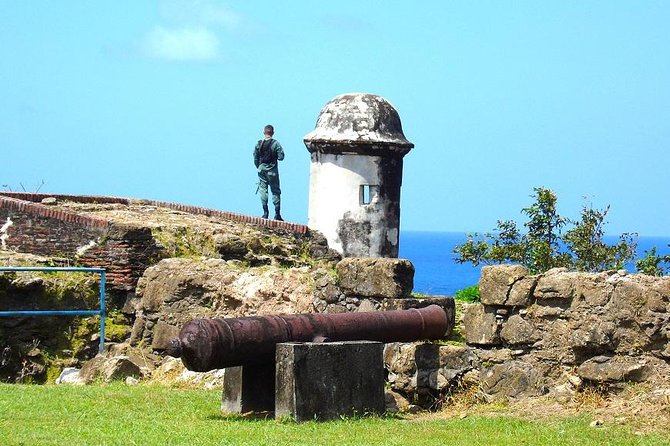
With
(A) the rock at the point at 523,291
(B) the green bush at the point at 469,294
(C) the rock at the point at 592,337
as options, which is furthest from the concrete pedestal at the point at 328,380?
(B) the green bush at the point at 469,294

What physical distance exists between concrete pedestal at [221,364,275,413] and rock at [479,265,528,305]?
7.34ft

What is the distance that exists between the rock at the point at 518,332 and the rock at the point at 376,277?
5.20 feet

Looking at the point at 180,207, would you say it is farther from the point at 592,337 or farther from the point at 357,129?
the point at 592,337

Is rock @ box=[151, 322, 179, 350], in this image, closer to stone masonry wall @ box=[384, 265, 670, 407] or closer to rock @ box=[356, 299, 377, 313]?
rock @ box=[356, 299, 377, 313]

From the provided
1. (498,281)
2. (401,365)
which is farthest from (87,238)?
(498,281)

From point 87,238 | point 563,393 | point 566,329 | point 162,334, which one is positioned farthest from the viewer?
point 87,238

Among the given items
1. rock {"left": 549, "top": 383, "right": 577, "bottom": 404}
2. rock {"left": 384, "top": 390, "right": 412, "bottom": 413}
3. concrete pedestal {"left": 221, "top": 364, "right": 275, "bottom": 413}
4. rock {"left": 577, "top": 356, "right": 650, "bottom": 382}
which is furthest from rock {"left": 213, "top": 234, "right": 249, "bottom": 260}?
rock {"left": 577, "top": 356, "right": 650, "bottom": 382}

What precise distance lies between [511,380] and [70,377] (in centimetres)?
558

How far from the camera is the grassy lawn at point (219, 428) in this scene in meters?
9.77

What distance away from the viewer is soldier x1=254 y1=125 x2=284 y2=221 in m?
21.5

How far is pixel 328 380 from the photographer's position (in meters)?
11.0

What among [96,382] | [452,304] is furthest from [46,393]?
[452,304]

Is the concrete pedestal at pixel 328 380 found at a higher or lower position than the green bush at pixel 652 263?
lower

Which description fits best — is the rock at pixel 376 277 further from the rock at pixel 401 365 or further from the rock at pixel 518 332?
the rock at pixel 518 332
